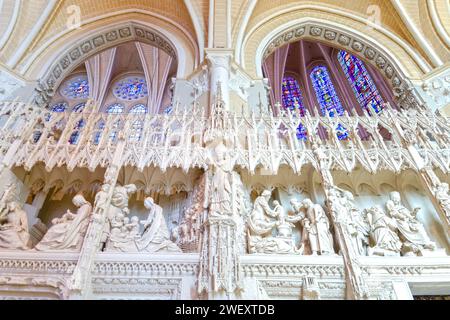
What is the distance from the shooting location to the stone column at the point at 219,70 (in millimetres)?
7549

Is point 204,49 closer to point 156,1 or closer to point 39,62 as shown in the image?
point 156,1

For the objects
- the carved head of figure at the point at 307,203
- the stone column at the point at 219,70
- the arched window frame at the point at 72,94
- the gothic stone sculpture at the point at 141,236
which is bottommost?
the gothic stone sculpture at the point at 141,236

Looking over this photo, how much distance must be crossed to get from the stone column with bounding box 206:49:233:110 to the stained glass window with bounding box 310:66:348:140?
7.83m

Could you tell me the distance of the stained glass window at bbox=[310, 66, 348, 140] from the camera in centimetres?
1539

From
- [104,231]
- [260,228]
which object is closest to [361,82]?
[260,228]

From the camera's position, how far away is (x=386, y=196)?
20.8ft

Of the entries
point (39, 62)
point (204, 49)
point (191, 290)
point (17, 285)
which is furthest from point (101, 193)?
point (39, 62)

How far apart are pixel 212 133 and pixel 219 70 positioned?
2652mm

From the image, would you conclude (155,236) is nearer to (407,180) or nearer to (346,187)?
(346,187)

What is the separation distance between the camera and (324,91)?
54.0ft

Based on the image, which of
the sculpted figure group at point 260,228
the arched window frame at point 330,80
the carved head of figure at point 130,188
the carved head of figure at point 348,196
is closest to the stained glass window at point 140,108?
the arched window frame at point 330,80

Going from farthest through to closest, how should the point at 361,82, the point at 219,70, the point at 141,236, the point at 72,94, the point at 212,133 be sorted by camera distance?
the point at 72,94 < the point at 361,82 < the point at 219,70 < the point at 212,133 < the point at 141,236

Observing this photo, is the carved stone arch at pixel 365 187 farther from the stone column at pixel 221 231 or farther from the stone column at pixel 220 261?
the stone column at pixel 220 261

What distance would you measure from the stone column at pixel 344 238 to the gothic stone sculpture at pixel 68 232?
403 centimetres
